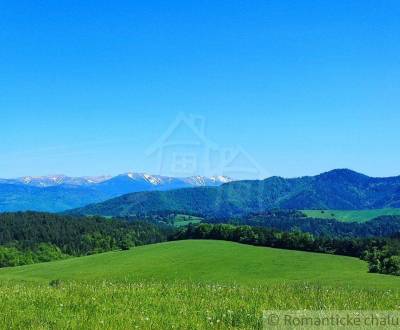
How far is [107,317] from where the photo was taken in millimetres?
10266

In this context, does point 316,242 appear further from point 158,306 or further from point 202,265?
point 158,306

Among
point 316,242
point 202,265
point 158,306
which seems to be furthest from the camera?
point 316,242

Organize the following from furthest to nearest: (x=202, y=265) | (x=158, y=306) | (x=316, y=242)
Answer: (x=316, y=242)
(x=202, y=265)
(x=158, y=306)

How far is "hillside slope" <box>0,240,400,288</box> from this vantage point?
107062 millimetres

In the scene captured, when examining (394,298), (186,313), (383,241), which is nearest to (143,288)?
(186,313)

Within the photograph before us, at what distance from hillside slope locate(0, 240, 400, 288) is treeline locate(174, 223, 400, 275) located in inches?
210

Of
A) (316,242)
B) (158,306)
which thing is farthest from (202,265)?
(158,306)

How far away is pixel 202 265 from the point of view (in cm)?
12069

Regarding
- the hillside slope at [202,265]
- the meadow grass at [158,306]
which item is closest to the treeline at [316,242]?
the hillside slope at [202,265]

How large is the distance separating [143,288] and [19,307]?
14.1ft

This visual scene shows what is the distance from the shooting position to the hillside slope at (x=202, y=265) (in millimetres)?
107062

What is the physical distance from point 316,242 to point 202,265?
4428 cm

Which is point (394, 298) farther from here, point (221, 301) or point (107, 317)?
point (107, 317)

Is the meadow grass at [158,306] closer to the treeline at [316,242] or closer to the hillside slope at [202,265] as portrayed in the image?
the hillside slope at [202,265]
